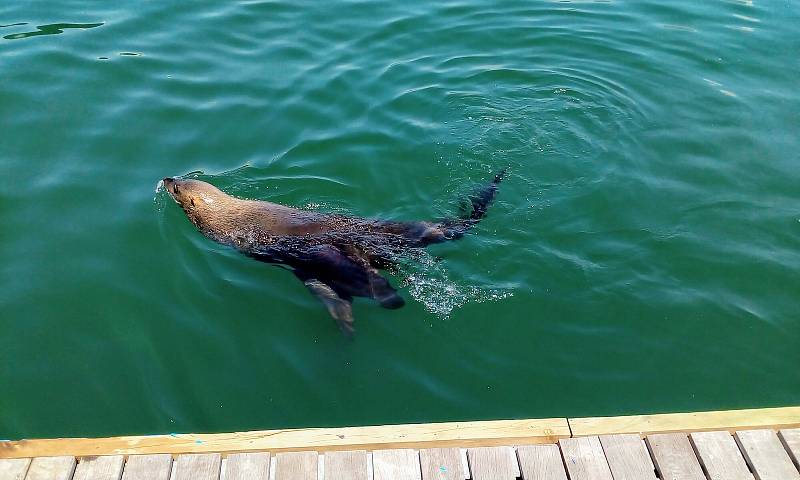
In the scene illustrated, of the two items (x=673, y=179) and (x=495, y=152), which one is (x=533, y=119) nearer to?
(x=495, y=152)

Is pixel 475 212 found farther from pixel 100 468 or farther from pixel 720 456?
pixel 100 468

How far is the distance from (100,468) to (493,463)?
2611mm

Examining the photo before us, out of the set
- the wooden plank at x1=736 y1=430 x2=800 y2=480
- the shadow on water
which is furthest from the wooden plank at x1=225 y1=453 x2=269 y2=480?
the shadow on water

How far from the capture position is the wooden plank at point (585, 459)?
15.4ft

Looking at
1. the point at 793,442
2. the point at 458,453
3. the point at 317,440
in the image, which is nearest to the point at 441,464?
the point at 458,453

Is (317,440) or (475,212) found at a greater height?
(475,212)

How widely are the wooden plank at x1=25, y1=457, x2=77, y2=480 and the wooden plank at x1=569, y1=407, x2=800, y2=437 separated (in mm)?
3420

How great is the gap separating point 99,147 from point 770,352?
8145 millimetres

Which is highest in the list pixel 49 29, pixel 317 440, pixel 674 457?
pixel 49 29

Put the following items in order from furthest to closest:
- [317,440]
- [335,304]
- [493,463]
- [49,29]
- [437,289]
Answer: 1. [49,29]
2. [437,289]
3. [335,304]
4. [317,440]
5. [493,463]

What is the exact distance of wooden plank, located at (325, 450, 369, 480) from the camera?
4.71 metres

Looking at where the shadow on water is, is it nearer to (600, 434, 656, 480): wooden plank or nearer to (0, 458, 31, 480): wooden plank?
(0, 458, 31, 480): wooden plank

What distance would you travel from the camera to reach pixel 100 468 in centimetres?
480

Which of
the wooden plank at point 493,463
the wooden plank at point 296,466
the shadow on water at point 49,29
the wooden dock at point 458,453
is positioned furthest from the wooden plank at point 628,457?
the shadow on water at point 49,29
